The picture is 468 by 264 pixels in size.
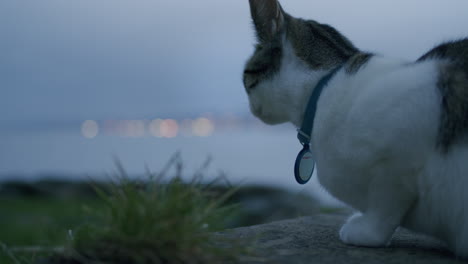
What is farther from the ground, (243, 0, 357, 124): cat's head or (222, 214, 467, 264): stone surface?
(243, 0, 357, 124): cat's head

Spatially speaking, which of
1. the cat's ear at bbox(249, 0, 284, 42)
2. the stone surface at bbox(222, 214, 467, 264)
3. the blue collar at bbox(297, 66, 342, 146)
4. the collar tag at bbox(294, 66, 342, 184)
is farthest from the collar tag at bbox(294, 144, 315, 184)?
the cat's ear at bbox(249, 0, 284, 42)

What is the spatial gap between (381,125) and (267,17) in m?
0.87

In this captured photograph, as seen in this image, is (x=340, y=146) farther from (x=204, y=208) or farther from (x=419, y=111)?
(x=204, y=208)

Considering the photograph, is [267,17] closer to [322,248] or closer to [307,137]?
[307,137]

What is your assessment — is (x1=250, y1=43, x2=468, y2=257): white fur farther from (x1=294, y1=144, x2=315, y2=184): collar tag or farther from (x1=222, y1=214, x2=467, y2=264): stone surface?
(x1=294, y1=144, x2=315, y2=184): collar tag

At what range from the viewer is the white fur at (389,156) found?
74.4 inches

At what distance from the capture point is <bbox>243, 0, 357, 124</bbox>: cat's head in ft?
7.67

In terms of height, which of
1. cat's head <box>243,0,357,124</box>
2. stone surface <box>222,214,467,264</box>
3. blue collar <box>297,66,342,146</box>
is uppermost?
cat's head <box>243,0,357,124</box>

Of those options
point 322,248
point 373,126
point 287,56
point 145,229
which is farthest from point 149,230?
point 287,56

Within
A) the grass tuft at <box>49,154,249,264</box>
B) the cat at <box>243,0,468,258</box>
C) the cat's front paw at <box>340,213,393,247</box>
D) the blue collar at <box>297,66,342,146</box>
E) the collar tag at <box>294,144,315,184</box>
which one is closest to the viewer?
the grass tuft at <box>49,154,249,264</box>

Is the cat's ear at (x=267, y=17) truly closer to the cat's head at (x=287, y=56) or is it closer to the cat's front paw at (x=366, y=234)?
the cat's head at (x=287, y=56)

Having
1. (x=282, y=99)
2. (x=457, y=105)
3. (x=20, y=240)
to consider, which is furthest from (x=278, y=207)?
(x=457, y=105)

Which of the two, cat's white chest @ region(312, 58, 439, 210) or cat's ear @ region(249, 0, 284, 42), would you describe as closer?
cat's white chest @ region(312, 58, 439, 210)

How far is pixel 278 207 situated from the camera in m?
7.42
